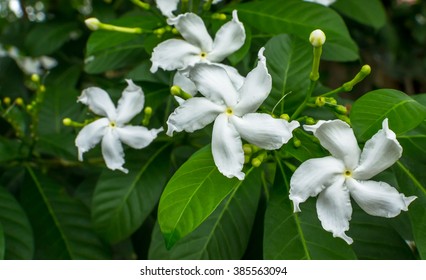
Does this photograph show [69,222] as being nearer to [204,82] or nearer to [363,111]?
[204,82]

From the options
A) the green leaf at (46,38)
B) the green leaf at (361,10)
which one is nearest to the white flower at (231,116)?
the green leaf at (361,10)

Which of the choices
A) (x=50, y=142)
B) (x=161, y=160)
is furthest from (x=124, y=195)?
(x=50, y=142)

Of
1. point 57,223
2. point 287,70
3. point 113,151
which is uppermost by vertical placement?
point 287,70

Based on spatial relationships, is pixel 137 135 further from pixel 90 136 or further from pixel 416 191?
pixel 416 191

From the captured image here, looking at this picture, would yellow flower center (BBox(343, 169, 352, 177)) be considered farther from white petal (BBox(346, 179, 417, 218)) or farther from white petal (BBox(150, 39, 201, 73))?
white petal (BBox(150, 39, 201, 73))

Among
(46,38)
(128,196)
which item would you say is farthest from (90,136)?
(46,38)

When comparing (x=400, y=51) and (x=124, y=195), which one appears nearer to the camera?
(x=124, y=195)
